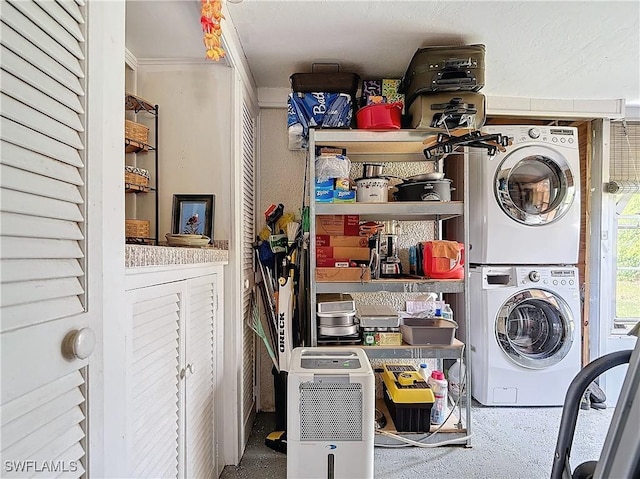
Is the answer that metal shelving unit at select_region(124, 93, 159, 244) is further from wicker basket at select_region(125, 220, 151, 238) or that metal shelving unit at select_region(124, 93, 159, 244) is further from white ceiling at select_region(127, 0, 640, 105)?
white ceiling at select_region(127, 0, 640, 105)

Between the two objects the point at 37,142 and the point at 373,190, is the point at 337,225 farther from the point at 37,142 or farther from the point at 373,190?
the point at 37,142

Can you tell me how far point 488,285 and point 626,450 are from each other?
2.03 metres

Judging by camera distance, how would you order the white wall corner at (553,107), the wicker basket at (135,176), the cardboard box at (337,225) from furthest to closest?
the white wall corner at (553,107), the cardboard box at (337,225), the wicker basket at (135,176)

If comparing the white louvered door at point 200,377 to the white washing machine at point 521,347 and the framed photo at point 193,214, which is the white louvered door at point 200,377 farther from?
the white washing machine at point 521,347

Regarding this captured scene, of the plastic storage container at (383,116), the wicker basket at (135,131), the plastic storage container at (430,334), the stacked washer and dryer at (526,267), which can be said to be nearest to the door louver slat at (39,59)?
the wicker basket at (135,131)

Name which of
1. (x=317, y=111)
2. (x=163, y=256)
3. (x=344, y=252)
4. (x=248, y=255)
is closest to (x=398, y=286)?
(x=344, y=252)

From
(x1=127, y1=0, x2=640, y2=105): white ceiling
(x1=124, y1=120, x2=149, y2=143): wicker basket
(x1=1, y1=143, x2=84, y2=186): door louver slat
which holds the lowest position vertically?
(x1=1, y1=143, x2=84, y2=186): door louver slat

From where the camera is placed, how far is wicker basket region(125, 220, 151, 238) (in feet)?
5.54

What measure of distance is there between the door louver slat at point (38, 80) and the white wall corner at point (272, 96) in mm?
2203

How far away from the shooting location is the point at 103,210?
29.9 inches

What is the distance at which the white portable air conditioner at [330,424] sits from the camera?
1629mm

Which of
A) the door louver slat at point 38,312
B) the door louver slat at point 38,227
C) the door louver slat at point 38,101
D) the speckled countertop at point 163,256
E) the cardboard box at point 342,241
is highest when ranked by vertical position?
the door louver slat at point 38,101

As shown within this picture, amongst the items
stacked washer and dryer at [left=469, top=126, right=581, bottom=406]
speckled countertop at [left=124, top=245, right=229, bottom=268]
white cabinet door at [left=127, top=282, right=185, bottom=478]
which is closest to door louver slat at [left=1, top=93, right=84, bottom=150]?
speckled countertop at [left=124, top=245, right=229, bottom=268]

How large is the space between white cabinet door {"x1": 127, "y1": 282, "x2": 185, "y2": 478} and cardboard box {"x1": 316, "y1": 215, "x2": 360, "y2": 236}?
4.34 feet
